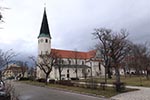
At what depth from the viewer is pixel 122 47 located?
35250 millimetres

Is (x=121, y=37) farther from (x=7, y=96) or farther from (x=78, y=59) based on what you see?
(x=78, y=59)

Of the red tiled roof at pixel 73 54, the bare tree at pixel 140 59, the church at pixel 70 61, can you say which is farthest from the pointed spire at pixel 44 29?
the bare tree at pixel 140 59

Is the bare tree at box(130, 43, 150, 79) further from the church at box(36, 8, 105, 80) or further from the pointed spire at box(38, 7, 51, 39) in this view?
the pointed spire at box(38, 7, 51, 39)

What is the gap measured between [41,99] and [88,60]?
8404 cm

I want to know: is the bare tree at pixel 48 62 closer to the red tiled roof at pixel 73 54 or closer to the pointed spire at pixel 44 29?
the pointed spire at pixel 44 29

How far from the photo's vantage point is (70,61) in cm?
9888

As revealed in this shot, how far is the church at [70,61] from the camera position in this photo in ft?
281

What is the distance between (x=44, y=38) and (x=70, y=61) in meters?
18.7

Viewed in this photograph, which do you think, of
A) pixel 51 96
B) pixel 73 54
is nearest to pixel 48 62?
pixel 73 54

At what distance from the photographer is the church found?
85562mm

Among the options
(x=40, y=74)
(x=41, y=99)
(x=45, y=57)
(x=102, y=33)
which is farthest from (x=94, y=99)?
(x=40, y=74)

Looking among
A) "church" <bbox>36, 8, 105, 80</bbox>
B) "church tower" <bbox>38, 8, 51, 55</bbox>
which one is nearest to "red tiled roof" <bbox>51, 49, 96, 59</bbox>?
"church" <bbox>36, 8, 105, 80</bbox>

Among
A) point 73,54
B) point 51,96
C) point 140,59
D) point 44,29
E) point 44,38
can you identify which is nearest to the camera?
point 51,96

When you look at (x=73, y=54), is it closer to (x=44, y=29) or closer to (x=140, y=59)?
(x=44, y=29)
